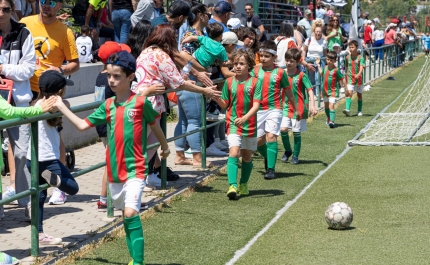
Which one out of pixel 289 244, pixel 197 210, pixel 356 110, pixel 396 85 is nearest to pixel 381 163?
pixel 197 210

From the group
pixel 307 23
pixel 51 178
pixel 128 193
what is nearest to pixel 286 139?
pixel 51 178

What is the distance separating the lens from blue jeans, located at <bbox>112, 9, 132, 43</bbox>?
15344 mm

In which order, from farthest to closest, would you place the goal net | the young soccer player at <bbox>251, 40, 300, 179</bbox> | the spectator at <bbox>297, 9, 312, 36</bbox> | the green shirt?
the spectator at <bbox>297, 9, 312, 36</bbox> < the goal net < the green shirt < the young soccer player at <bbox>251, 40, 300, 179</bbox>

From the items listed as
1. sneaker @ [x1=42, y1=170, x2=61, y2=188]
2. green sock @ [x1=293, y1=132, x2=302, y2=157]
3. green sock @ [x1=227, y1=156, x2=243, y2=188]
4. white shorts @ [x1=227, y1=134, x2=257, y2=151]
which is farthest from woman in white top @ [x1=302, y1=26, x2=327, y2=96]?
sneaker @ [x1=42, y1=170, x2=61, y2=188]

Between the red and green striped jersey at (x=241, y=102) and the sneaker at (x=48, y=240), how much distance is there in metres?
2.83

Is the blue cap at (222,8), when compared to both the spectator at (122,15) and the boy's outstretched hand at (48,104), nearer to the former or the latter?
the spectator at (122,15)

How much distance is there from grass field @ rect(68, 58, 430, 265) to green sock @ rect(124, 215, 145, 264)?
597mm

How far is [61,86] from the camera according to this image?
6.88 metres

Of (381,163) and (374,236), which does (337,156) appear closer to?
(381,163)

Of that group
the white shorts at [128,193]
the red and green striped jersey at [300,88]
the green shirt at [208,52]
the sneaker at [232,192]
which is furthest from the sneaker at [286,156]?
the white shorts at [128,193]

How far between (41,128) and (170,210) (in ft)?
6.77

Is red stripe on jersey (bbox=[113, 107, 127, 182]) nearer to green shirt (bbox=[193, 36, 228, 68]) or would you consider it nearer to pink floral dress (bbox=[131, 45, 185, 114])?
pink floral dress (bbox=[131, 45, 185, 114])

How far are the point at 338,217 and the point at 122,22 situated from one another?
876cm

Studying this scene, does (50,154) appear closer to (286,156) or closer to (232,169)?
(232,169)
